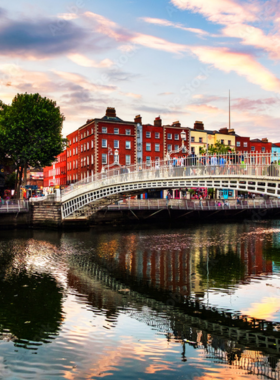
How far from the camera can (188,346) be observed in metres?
9.20

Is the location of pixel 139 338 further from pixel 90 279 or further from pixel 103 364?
pixel 90 279

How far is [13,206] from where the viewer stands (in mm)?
35438

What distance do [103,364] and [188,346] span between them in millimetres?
2194

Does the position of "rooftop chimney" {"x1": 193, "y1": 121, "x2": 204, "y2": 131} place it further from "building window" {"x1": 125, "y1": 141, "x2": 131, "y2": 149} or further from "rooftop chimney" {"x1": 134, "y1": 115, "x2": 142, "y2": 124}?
"building window" {"x1": 125, "y1": 141, "x2": 131, "y2": 149}

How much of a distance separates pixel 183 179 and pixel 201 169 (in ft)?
6.44

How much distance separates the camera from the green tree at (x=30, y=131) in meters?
38.9

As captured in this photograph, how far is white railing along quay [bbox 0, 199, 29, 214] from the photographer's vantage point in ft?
115

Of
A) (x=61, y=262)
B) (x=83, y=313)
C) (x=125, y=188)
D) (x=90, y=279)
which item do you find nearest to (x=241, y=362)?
(x=83, y=313)

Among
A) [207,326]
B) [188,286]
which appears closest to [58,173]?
[188,286]

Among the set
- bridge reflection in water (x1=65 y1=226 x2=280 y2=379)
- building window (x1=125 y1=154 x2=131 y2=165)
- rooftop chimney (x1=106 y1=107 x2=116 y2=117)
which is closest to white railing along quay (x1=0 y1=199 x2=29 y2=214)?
bridge reflection in water (x1=65 y1=226 x2=280 y2=379)

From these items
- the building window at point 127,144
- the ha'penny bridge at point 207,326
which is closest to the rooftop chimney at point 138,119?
the building window at point 127,144

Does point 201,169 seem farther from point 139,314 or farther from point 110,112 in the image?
point 110,112

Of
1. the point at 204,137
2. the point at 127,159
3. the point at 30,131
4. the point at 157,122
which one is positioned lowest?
the point at 127,159

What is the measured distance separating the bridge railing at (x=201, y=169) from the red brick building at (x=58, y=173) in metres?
35.3
